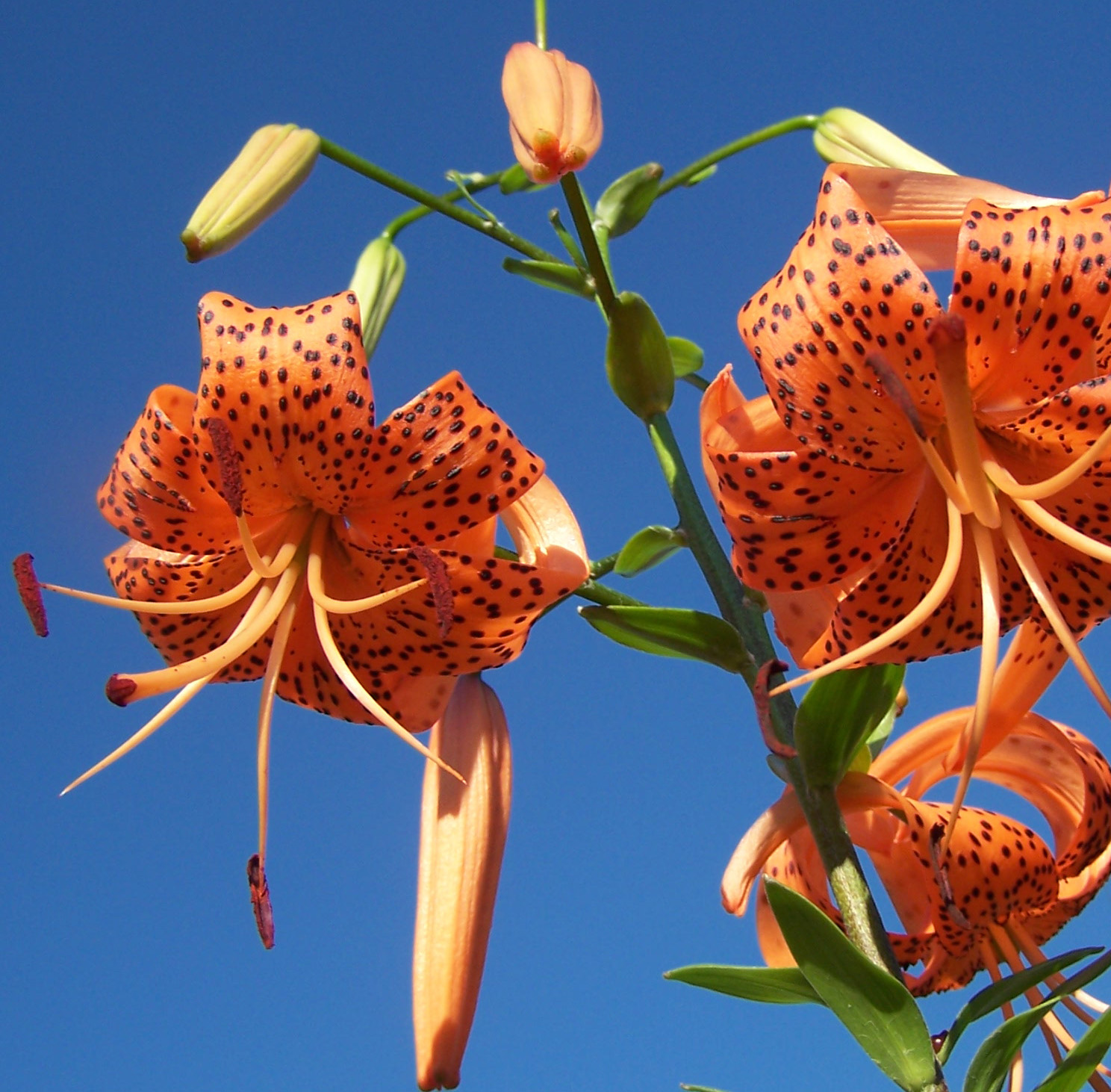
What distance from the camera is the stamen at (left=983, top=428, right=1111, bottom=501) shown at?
1.40m

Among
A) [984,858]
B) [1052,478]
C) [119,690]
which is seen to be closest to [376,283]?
[119,690]

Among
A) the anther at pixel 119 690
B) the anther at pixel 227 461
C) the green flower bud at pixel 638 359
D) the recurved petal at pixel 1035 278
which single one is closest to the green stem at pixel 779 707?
the green flower bud at pixel 638 359

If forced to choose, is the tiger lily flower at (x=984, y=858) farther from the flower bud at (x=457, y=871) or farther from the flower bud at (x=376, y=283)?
the flower bud at (x=376, y=283)

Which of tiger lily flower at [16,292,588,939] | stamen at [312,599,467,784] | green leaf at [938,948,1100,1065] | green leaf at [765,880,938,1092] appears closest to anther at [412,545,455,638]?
tiger lily flower at [16,292,588,939]

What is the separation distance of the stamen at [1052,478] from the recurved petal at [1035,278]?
112mm

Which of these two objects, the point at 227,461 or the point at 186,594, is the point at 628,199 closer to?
the point at 227,461

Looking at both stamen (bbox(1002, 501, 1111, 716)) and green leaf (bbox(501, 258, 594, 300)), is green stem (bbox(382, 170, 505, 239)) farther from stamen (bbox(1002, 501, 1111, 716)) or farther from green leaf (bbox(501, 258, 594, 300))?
stamen (bbox(1002, 501, 1111, 716))

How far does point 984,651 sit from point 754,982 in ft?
1.45

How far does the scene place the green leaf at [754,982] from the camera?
1.42 metres

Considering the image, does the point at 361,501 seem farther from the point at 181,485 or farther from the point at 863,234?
the point at 863,234

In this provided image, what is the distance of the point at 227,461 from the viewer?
5.12 ft

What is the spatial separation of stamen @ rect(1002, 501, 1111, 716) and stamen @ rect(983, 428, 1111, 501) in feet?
0.07

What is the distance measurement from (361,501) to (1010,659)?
85 cm

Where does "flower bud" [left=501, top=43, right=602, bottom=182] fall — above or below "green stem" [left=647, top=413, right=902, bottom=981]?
above
